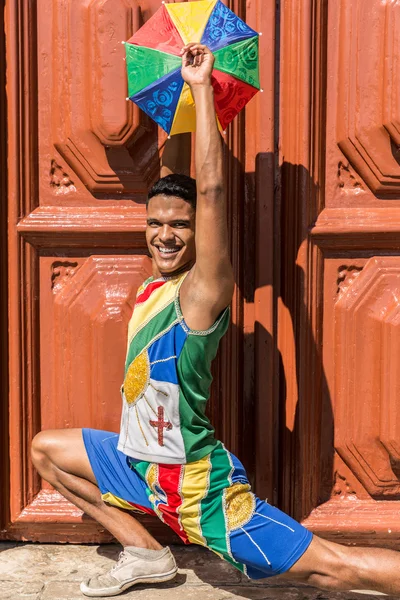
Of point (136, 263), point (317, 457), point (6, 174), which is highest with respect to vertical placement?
point (6, 174)

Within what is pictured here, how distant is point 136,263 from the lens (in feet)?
10.8

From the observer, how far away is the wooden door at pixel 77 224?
322 centimetres

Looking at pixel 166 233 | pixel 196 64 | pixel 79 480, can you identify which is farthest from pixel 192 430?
pixel 196 64

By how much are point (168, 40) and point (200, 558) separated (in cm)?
198

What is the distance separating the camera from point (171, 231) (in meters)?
2.84

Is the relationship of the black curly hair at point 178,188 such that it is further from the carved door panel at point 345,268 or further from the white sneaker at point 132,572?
the white sneaker at point 132,572

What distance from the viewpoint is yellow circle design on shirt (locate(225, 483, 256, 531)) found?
275 centimetres

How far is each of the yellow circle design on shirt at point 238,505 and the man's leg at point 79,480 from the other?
17.9 inches

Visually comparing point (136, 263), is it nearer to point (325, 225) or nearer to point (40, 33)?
point (325, 225)

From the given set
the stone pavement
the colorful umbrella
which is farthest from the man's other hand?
the stone pavement

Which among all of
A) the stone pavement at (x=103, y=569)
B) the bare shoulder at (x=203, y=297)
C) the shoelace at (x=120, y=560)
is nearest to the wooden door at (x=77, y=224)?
the stone pavement at (x=103, y=569)

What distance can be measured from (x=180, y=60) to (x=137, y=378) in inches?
43.1

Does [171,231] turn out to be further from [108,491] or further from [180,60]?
[108,491]

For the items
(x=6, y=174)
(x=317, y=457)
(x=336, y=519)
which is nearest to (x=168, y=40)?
(x=6, y=174)
